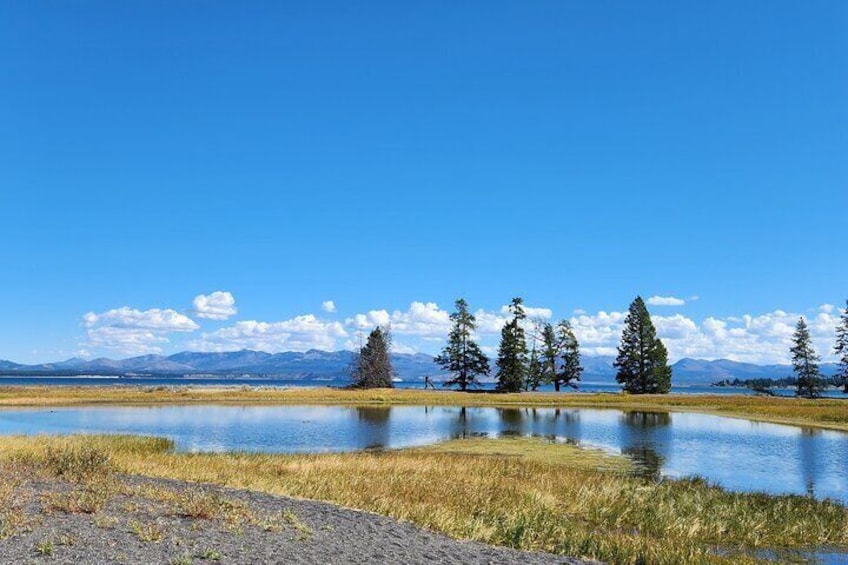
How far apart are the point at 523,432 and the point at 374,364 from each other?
62.4 meters

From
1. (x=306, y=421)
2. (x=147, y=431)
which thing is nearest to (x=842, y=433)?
(x=306, y=421)

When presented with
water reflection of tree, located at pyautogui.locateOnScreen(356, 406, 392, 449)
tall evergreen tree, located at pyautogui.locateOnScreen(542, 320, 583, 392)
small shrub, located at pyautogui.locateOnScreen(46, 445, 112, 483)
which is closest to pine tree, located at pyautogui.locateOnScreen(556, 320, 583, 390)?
tall evergreen tree, located at pyautogui.locateOnScreen(542, 320, 583, 392)

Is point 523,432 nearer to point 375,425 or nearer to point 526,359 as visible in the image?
point 375,425

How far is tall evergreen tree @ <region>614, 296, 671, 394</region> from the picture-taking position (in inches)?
4250

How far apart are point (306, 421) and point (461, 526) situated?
4254cm

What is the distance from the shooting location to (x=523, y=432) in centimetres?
5266

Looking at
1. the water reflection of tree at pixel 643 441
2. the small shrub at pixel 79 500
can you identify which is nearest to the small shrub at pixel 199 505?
the small shrub at pixel 79 500

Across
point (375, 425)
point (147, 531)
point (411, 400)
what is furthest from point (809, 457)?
point (411, 400)

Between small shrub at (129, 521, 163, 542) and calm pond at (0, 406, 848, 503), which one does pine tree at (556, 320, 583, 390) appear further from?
small shrub at (129, 521, 163, 542)

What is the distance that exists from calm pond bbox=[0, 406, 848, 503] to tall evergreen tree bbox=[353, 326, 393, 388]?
36612 mm

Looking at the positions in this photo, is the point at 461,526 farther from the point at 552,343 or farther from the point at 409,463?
the point at 552,343

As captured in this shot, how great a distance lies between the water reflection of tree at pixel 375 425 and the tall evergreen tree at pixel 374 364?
113 ft

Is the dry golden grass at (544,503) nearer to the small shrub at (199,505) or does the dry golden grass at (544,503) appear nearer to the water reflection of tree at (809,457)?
the small shrub at (199,505)

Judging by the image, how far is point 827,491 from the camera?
28312 millimetres
